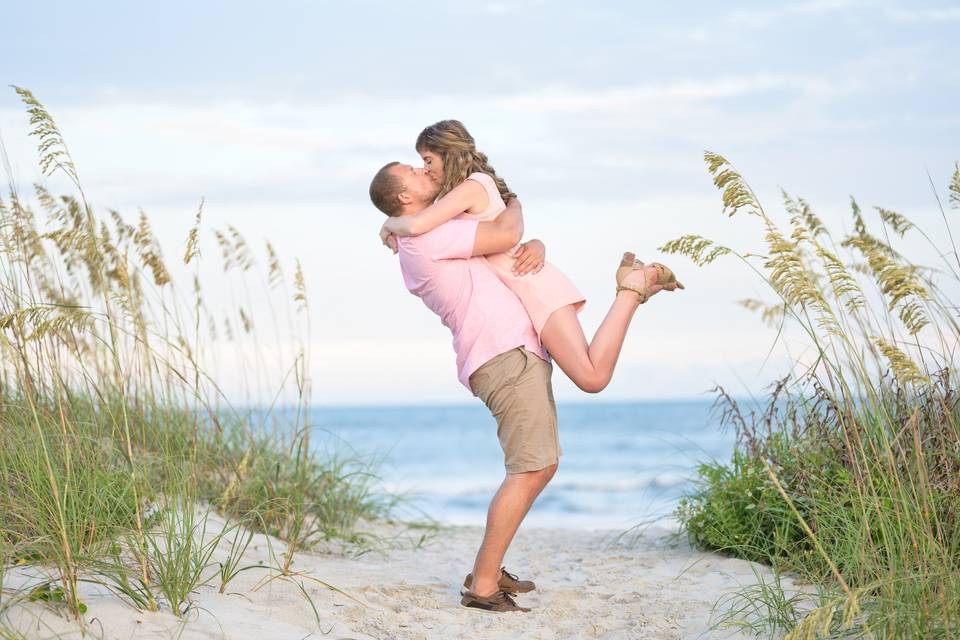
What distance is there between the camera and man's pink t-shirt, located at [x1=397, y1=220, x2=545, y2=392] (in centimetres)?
408

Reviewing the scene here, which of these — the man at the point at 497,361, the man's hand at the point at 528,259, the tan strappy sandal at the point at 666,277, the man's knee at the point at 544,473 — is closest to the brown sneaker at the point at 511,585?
the man at the point at 497,361

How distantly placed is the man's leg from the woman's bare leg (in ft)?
1.34

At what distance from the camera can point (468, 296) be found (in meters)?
4.12

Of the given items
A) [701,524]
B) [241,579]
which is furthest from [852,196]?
[241,579]

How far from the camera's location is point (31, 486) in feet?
11.3

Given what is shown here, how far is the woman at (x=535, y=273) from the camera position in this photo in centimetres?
410

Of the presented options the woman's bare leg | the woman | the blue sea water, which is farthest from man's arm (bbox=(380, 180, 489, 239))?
the blue sea water

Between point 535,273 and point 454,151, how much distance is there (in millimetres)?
664

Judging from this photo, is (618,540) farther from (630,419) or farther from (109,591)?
(630,419)

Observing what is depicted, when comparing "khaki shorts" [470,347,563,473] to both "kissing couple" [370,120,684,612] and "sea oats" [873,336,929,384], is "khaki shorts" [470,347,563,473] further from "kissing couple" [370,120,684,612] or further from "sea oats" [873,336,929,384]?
"sea oats" [873,336,929,384]

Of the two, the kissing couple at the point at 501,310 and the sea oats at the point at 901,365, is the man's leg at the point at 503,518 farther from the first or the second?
the sea oats at the point at 901,365

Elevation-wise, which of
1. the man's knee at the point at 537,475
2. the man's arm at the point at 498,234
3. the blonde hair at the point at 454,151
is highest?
the blonde hair at the point at 454,151

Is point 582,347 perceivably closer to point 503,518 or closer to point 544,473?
point 544,473

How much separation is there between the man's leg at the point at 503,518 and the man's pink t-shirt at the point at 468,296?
0.50 metres
